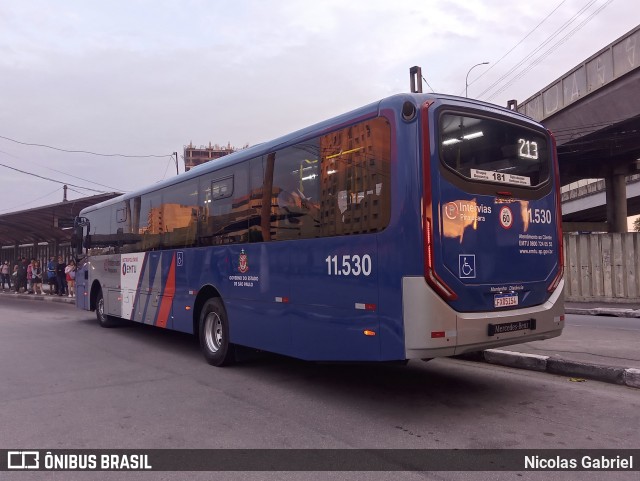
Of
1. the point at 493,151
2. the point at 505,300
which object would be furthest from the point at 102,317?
the point at 493,151

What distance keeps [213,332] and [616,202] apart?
26503 millimetres

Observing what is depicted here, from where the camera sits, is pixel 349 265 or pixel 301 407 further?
pixel 301 407

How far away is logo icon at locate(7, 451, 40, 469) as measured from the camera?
13.9ft

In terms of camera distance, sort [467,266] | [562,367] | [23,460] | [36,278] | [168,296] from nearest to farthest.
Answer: [23,460], [467,266], [562,367], [168,296], [36,278]

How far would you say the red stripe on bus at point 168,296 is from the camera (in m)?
9.30

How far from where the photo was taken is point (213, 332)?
8.22 m

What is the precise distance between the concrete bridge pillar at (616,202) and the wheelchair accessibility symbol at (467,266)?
26764mm

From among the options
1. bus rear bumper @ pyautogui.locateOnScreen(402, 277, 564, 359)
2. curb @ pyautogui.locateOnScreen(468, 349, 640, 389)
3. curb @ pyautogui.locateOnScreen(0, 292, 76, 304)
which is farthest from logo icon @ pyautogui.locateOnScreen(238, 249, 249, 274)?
curb @ pyautogui.locateOnScreen(0, 292, 76, 304)

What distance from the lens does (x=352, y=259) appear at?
18.1 feet

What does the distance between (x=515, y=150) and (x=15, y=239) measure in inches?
1326

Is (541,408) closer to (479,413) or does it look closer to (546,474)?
(479,413)

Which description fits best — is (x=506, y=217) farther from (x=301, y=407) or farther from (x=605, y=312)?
(x=605, y=312)

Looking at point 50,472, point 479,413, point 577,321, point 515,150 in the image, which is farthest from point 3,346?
point 577,321

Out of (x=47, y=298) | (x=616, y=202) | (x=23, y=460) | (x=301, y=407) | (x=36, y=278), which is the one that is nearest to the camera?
(x=23, y=460)
